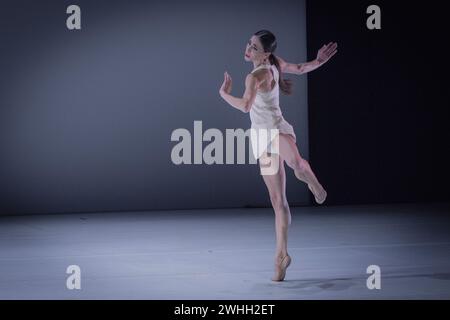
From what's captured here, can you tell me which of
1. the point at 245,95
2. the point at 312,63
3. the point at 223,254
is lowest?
the point at 223,254

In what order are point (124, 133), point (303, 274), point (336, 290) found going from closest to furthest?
point (336, 290), point (303, 274), point (124, 133)

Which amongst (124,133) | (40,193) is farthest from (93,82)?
(40,193)

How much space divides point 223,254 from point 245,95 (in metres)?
2.07

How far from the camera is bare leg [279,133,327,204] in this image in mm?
6031

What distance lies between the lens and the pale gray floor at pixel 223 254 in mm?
5984

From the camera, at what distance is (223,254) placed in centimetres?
779

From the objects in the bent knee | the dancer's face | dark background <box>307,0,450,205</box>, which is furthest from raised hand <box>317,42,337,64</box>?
dark background <box>307,0,450,205</box>

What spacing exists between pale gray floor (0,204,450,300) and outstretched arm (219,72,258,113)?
43.9 inches

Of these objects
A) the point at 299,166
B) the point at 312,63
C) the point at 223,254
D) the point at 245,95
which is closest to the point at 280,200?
the point at 299,166

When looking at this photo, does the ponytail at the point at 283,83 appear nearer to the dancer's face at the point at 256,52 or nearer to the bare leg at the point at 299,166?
the dancer's face at the point at 256,52

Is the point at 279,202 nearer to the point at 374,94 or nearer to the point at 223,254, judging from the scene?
the point at 223,254

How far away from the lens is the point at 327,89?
41.2 feet
